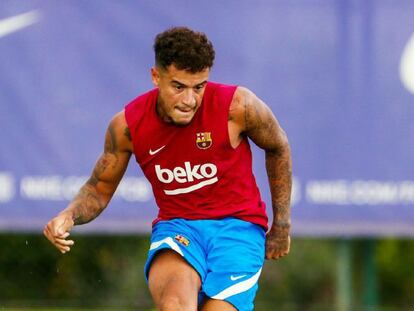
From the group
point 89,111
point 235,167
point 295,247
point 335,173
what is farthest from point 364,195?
point 295,247

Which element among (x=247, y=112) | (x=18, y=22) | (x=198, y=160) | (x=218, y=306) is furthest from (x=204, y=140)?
(x=18, y=22)

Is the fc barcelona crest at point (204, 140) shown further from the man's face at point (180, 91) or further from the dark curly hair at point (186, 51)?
the dark curly hair at point (186, 51)

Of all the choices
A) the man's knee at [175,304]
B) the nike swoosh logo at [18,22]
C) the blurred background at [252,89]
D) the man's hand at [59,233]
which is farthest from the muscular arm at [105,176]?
the nike swoosh logo at [18,22]

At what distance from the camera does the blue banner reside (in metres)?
9.33

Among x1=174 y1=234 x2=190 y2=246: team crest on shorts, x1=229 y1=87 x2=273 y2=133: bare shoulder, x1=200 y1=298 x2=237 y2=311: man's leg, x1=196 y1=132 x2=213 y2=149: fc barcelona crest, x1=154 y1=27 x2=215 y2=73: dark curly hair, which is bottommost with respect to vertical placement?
x1=200 y1=298 x2=237 y2=311: man's leg

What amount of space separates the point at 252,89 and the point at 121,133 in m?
3.38

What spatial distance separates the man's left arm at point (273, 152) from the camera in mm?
6074

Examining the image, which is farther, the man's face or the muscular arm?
the muscular arm

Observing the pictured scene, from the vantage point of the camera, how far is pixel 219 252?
237 inches

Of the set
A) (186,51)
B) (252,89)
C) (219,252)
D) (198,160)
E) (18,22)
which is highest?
(186,51)

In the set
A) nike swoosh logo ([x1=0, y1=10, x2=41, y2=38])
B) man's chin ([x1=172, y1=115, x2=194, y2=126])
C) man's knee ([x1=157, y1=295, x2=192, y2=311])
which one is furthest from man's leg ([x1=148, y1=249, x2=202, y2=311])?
nike swoosh logo ([x1=0, y1=10, x2=41, y2=38])

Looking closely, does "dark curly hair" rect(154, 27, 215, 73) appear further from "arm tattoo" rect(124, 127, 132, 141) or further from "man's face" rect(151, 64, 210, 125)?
"arm tattoo" rect(124, 127, 132, 141)

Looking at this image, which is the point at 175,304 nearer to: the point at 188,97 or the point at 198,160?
the point at 198,160

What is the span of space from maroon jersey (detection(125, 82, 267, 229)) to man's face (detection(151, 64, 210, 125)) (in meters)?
0.12
